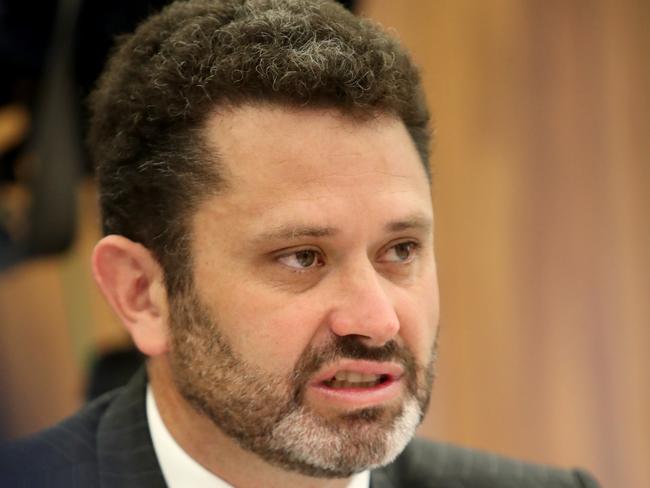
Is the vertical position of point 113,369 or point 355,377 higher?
point 355,377

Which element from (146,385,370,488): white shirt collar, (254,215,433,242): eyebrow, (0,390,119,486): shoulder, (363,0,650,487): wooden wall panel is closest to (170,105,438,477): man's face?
(254,215,433,242): eyebrow

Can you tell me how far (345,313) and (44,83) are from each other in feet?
4.20

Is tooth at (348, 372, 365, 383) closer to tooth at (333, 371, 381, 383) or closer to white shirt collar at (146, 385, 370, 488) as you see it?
tooth at (333, 371, 381, 383)

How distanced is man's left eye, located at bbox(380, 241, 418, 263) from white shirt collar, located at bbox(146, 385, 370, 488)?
38 cm

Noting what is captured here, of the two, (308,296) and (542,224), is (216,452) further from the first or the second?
(542,224)

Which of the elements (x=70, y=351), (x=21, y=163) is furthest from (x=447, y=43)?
(x=70, y=351)

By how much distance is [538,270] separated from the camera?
3387mm

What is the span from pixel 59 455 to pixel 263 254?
18.3 inches

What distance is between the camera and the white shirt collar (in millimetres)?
1620

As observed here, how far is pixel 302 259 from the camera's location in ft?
5.01

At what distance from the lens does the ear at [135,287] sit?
5.43 ft

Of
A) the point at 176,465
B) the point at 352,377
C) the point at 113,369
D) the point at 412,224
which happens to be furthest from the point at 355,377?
the point at 113,369

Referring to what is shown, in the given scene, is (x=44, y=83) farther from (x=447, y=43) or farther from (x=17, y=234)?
(x=447, y=43)

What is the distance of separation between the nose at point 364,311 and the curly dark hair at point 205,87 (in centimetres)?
25
